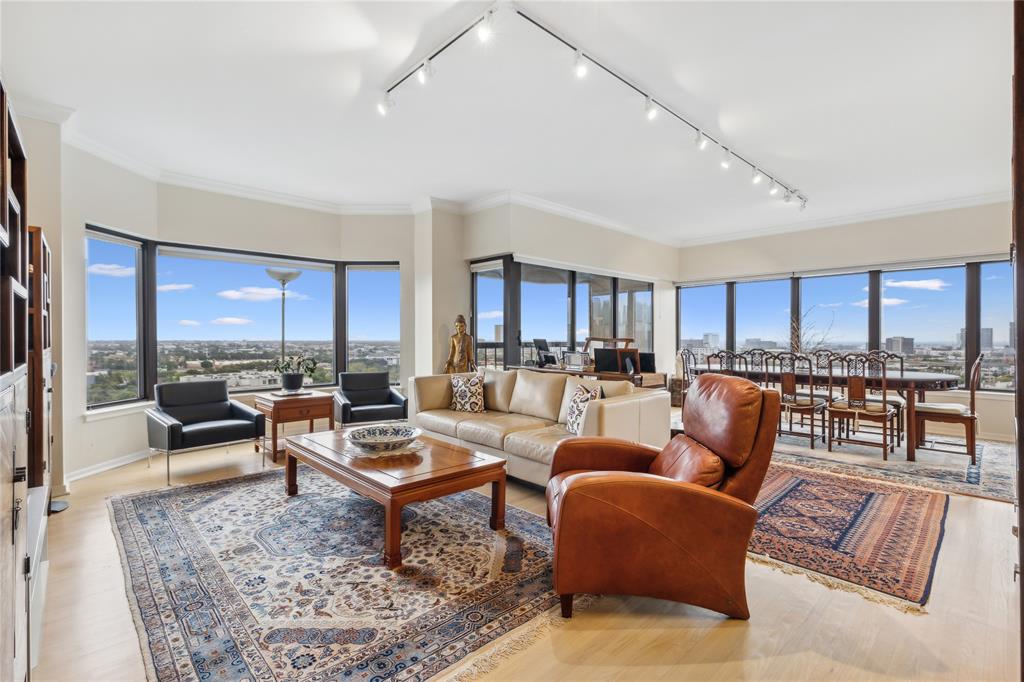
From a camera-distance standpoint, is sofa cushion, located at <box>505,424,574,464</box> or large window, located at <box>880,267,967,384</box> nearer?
sofa cushion, located at <box>505,424,574,464</box>

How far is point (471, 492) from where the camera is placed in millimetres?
3604

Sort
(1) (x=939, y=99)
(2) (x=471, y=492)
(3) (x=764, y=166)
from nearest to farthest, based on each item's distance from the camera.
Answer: (1) (x=939, y=99), (2) (x=471, y=492), (3) (x=764, y=166)

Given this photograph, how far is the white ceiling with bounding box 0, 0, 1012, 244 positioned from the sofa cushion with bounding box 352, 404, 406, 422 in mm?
2463

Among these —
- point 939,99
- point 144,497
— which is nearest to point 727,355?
point 939,99

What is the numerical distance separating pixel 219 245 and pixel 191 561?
12.6ft

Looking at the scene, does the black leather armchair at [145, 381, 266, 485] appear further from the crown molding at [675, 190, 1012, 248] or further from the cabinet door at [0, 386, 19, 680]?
the crown molding at [675, 190, 1012, 248]

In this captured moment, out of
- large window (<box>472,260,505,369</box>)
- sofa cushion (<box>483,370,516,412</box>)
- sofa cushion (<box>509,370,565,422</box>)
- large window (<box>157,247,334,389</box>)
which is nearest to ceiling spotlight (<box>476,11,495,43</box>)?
sofa cushion (<box>509,370,565,422</box>)

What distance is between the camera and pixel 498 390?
15.0 feet

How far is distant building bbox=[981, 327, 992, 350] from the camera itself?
5.64 meters

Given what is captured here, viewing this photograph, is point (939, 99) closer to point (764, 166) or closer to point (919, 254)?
point (764, 166)

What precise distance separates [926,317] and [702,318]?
295 centimetres

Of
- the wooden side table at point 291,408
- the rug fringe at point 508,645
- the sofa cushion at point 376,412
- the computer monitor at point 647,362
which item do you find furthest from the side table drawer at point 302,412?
the computer monitor at point 647,362

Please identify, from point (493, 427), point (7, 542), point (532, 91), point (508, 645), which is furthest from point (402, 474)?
point (532, 91)

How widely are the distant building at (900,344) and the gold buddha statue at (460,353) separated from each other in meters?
5.60
